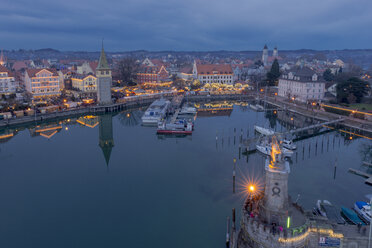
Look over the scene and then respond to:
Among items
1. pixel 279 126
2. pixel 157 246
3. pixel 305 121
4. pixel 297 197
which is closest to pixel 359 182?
pixel 297 197

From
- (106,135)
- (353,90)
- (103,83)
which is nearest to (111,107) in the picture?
(103,83)

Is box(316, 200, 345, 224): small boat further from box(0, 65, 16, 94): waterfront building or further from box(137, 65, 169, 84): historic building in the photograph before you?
box(137, 65, 169, 84): historic building

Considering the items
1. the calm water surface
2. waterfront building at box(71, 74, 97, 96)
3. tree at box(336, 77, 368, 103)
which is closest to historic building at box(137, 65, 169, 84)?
waterfront building at box(71, 74, 97, 96)

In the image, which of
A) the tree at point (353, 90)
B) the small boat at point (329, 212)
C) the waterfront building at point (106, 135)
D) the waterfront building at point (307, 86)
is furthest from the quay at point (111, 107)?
the small boat at point (329, 212)

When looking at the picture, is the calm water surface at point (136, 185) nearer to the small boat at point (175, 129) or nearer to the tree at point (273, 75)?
the small boat at point (175, 129)

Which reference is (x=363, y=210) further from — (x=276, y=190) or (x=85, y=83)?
(x=85, y=83)

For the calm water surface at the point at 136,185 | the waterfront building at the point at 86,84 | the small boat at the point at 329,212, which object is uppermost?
the waterfront building at the point at 86,84

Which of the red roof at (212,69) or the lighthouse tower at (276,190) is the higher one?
the red roof at (212,69)
